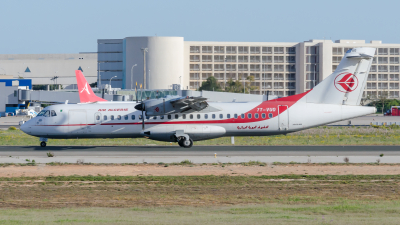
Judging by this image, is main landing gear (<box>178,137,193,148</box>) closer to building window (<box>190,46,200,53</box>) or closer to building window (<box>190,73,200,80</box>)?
building window (<box>190,73,200,80</box>)

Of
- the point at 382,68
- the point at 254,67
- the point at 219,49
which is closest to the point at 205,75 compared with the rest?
the point at 219,49

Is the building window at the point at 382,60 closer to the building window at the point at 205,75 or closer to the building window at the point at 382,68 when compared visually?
the building window at the point at 382,68

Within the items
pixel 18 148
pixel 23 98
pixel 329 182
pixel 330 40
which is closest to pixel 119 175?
pixel 329 182

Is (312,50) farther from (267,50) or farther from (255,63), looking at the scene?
(255,63)

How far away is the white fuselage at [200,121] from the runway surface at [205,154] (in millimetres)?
1128

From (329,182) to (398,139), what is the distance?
21.5 meters

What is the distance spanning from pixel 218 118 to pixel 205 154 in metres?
4.40

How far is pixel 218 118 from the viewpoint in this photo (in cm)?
3228

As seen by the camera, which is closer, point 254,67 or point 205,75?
point 205,75

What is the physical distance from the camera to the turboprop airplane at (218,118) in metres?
32.1

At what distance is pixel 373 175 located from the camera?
20.8 meters

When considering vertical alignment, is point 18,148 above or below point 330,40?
below

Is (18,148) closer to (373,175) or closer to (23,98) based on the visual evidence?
(373,175)

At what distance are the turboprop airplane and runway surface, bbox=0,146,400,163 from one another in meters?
1.12
